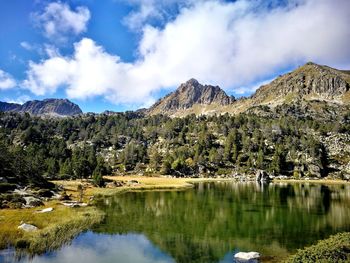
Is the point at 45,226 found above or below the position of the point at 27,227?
below

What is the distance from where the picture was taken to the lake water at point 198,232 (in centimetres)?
4103

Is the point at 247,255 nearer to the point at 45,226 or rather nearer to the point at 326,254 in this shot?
the point at 326,254

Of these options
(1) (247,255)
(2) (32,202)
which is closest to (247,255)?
(1) (247,255)

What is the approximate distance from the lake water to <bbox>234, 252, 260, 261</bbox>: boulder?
931 mm

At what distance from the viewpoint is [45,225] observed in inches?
2016

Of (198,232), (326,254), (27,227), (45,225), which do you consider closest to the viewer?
(326,254)

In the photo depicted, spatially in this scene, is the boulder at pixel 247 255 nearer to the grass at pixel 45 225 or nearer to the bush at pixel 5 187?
the grass at pixel 45 225

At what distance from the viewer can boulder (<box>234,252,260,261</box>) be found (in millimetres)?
39000

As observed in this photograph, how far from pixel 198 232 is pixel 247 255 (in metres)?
15.5

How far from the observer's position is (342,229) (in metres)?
55.4

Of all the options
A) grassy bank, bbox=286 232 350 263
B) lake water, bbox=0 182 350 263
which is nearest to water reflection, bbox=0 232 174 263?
lake water, bbox=0 182 350 263

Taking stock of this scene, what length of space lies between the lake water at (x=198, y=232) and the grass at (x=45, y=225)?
199 centimetres

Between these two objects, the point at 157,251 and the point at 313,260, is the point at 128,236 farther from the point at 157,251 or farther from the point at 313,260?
the point at 313,260

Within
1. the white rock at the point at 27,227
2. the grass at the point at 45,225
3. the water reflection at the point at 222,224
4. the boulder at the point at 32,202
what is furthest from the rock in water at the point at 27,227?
the boulder at the point at 32,202
